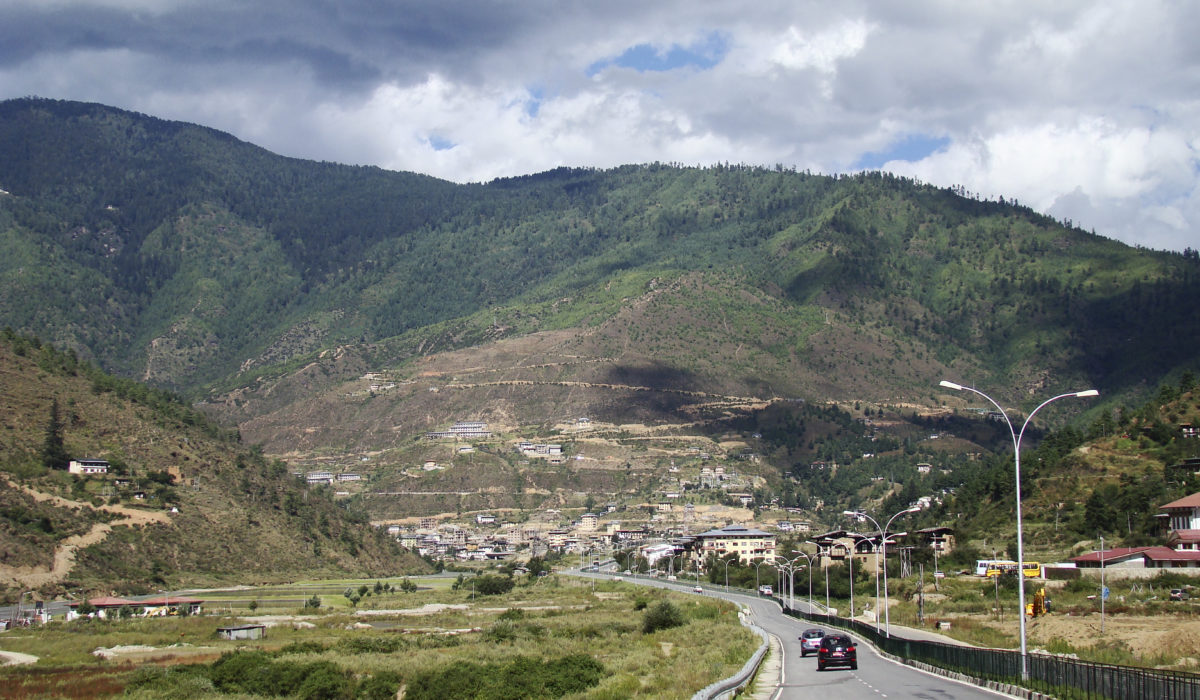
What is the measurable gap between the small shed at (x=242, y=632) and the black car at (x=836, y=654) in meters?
38.7

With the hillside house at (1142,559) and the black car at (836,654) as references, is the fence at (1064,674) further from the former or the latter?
the hillside house at (1142,559)

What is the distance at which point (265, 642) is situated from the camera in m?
72.1

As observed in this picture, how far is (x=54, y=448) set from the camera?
109688 millimetres

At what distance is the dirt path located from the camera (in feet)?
302

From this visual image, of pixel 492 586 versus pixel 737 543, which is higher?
pixel 737 543

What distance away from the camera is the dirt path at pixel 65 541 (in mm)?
92188

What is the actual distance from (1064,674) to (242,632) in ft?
175

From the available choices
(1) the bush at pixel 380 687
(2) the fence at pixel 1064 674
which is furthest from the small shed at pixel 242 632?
(2) the fence at pixel 1064 674

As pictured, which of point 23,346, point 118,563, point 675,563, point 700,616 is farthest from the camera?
point 675,563

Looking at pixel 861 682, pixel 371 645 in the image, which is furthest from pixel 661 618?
pixel 861 682

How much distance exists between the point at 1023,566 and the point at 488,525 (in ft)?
507

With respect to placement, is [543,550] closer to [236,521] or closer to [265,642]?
[236,521]

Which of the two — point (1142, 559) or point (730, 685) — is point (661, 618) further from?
point (730, 685)

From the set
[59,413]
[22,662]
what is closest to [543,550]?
[59,413]
